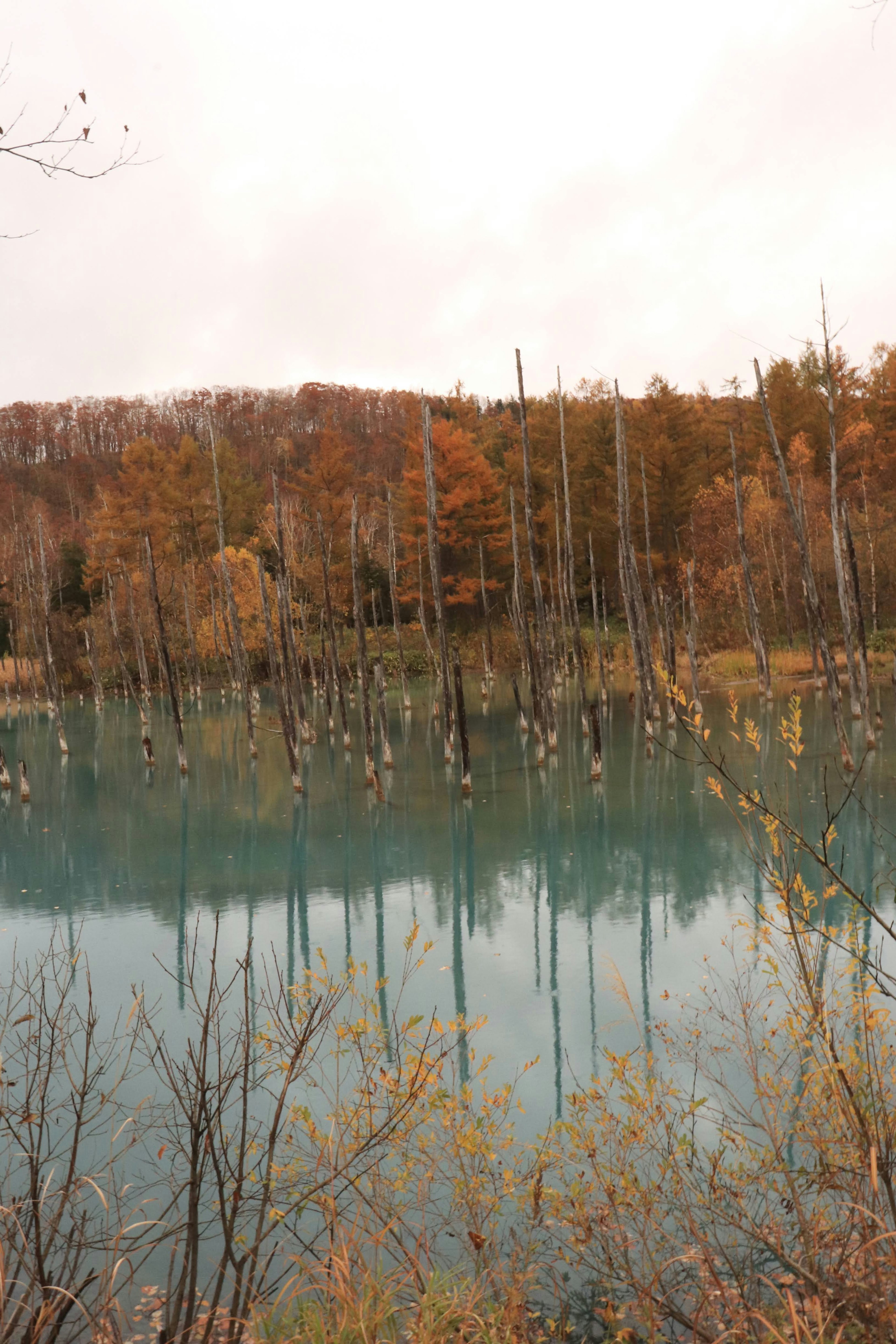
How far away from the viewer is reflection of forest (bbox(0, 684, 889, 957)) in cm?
1112

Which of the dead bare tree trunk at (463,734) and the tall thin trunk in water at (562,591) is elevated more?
the tall thin trunk in water at (562,591)

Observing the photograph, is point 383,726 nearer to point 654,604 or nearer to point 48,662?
point 654,604

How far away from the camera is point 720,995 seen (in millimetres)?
7207

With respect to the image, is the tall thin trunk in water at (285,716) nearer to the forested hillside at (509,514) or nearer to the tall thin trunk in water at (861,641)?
the forested hillside at (509,514)

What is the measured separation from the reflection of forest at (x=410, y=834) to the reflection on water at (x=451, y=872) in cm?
5

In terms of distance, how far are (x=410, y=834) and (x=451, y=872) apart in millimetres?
2084

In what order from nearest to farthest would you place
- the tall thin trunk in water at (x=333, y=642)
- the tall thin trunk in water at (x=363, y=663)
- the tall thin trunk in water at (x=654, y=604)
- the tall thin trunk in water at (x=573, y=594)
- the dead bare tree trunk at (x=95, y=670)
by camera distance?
1. the tall thin trunk in water at (x=363, y=663)
2. the tall thin trunk in water at (x=573, y=594)
3. the tall thin trunk in water at (x=333, y=642)
4. the tall thin trunk in water at (x=654, y=604)
5. the dead bare tree trunk at (x=95, y=670)

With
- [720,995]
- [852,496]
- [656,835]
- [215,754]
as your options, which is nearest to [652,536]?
[852,496]

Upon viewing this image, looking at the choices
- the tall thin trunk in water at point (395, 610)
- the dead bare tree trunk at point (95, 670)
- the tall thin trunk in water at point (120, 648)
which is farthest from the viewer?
the dead bare tree trunk at point (95, 670)

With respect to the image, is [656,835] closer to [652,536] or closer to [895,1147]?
[895,1147]

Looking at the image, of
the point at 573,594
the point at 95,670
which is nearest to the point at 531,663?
the point at 573,594

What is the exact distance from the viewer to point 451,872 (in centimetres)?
1191

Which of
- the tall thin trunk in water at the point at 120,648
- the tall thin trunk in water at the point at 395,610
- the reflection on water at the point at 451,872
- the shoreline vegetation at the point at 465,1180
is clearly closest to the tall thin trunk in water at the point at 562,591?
the tall thin trunk in water at the point at 395,610

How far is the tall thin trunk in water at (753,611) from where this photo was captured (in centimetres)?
2089
